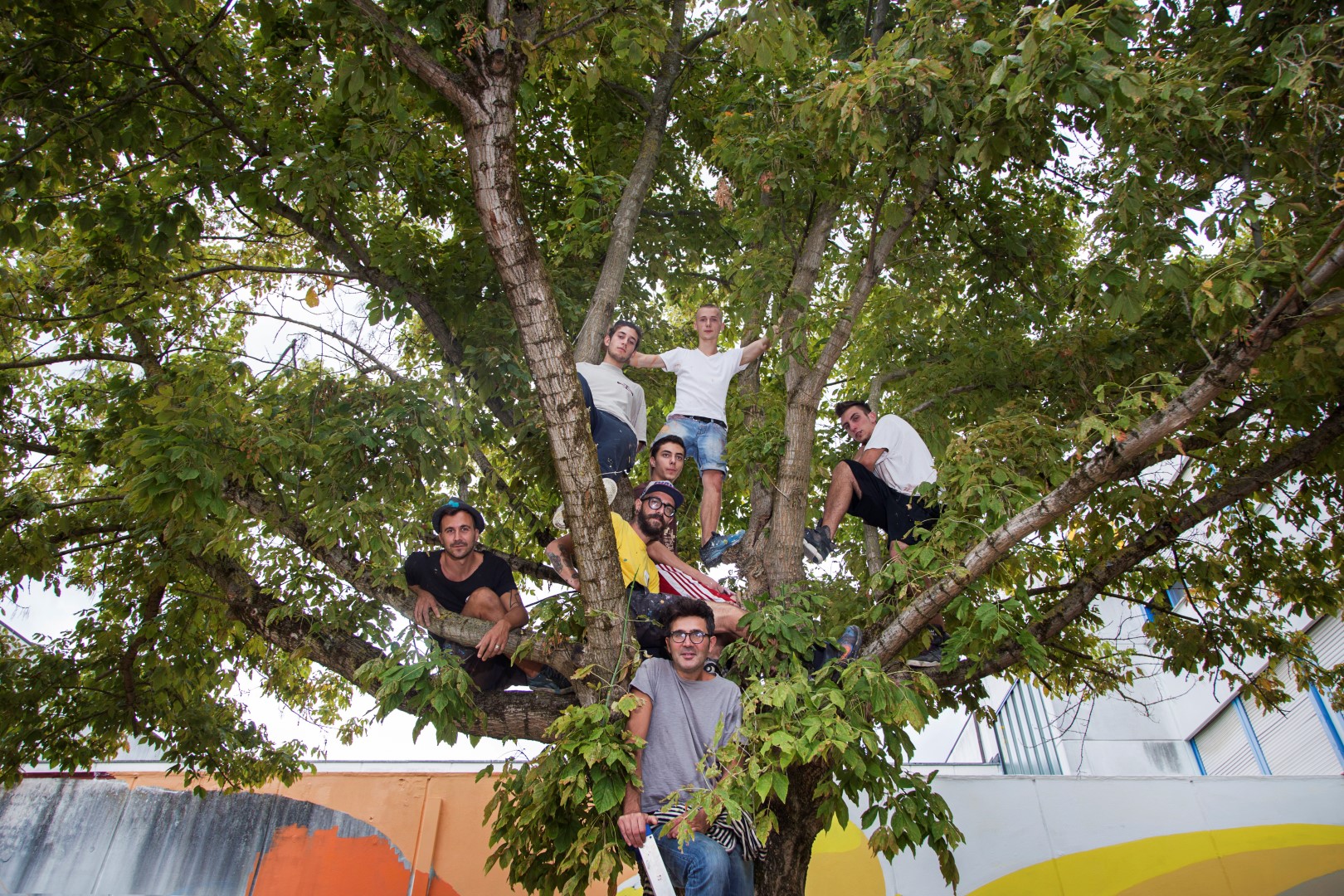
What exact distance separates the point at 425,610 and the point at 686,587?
1466 millimetres

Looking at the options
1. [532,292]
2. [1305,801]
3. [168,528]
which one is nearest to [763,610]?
[532,292]

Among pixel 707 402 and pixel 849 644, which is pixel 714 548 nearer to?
pixel 707 402

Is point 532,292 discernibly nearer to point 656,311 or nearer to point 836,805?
point 836,805

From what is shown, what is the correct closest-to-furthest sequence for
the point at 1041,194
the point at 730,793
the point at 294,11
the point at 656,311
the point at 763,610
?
1. the point at 730,793
2. the point at 763,610
3. the point at 294,11
4. the point at 1041,194
5. the point at 656,311

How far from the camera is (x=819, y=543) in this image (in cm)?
568

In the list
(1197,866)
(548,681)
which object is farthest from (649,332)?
(1197,866)

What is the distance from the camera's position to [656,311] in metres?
8.10

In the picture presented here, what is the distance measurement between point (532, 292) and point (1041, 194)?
5462 millimetres

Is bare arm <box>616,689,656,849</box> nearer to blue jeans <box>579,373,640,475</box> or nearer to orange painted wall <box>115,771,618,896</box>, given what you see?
blue jeans <box>579,373,640,475</box>

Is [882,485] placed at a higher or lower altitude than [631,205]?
lower

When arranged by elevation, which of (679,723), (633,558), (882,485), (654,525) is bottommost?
(679,723)

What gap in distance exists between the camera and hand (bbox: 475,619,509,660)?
4.48 m

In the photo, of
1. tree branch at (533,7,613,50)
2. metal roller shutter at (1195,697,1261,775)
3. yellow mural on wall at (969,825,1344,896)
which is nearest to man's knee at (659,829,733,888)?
tree branch at (533,7,613,50)

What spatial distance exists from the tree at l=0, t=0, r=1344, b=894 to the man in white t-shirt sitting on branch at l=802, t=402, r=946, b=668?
381mm
